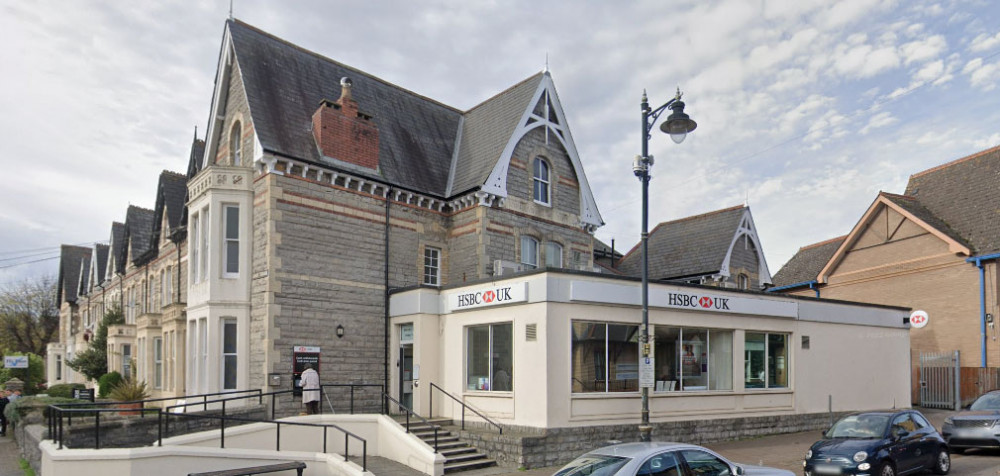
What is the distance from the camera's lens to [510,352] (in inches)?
653

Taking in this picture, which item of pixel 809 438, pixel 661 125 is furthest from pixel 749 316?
pixel 661 125

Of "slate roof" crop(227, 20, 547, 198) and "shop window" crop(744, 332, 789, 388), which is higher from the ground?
"slate roof" crop(227, 20, 547, 198)

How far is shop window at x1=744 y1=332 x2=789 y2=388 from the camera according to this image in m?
19.4

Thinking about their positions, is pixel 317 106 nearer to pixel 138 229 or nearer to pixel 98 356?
pixel 138 229

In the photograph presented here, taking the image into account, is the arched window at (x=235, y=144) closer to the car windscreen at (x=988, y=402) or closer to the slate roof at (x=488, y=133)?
the slate roof at (x=488, y=133)

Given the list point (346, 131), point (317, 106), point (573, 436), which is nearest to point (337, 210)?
point (346, 131)

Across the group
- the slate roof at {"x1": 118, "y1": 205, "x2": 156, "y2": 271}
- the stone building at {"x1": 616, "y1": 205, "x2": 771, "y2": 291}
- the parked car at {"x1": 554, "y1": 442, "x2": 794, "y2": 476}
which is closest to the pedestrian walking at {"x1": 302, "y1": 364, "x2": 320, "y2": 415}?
the parked car at {"x1": 554, "y1": 442, "x2": 794, "y2": 476}

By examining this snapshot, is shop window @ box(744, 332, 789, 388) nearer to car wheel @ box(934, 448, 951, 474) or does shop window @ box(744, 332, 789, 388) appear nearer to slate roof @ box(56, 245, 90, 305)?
car wheel @ box(934, 448, 951, 474)

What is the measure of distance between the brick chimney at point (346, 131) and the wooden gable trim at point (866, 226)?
839 inches

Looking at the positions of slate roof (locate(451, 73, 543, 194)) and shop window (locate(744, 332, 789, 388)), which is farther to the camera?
slate roof (locate(451, 73, 543, 194))

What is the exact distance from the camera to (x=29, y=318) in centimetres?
5762

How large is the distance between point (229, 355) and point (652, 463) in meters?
13.6

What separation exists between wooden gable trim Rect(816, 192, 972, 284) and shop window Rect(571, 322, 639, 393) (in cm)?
1604

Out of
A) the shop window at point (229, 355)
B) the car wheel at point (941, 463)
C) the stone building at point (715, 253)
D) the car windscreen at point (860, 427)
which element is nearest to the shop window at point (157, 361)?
the shop window at point (229, 355)
